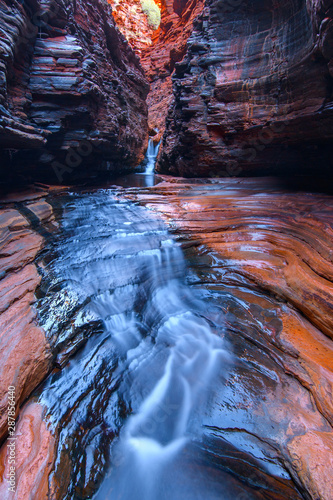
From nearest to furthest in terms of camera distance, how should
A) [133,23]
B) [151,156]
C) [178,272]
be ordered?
1. [178,272]
2. [151,156]
3. [133,23]

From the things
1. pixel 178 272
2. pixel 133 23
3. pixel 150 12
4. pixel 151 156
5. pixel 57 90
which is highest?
pixel 150 12

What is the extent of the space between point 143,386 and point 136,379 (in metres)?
0.11

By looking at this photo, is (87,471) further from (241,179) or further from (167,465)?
(241,179)

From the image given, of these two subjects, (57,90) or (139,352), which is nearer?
(139,352)

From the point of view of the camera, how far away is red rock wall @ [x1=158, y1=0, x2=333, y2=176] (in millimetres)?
6031

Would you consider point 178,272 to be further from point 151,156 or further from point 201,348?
point 151,156

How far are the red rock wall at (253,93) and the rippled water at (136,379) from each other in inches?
222

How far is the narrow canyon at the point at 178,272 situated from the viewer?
6.00 ft

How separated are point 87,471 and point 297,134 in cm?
842

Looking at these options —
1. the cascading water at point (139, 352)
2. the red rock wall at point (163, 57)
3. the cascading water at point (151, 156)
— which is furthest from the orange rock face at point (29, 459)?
the red rock wall at point (163, 57)

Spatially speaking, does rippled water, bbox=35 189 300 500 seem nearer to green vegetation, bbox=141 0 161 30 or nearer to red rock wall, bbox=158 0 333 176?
red rock wall, bbox=158 0 333 176

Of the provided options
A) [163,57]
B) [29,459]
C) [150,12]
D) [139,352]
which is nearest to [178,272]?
[139,352]

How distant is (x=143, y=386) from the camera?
2480 mm

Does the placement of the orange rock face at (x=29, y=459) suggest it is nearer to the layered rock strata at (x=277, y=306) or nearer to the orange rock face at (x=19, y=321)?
the orange rock face at (x=19, y=321)
